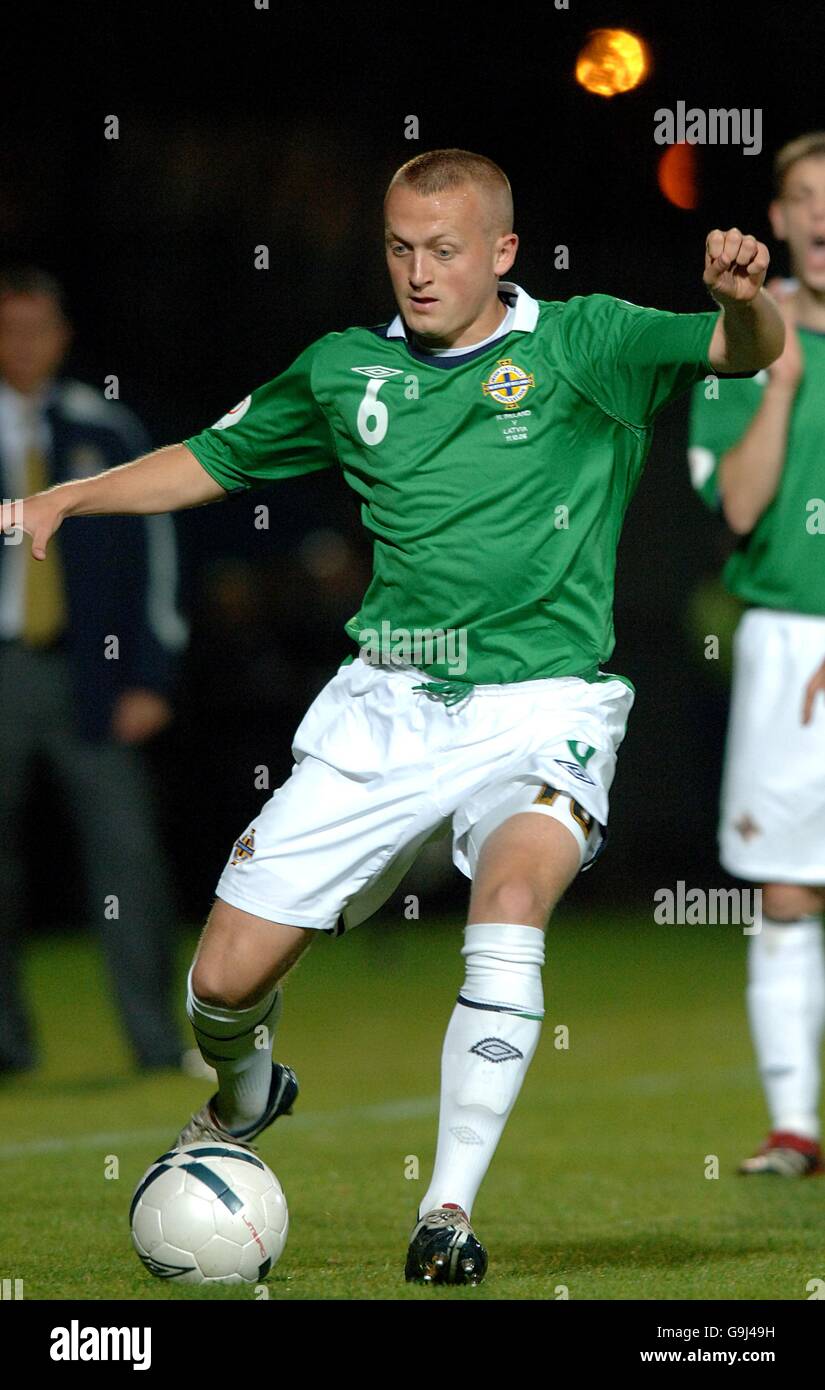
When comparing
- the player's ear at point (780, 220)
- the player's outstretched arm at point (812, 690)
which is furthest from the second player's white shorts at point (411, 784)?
the player's ear at point (780, 220)

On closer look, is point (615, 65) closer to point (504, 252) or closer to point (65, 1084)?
point (504, 252)

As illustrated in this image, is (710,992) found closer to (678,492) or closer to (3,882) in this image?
(3,882)

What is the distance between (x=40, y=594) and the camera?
26.9ft

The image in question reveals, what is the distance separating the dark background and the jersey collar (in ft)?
29.9

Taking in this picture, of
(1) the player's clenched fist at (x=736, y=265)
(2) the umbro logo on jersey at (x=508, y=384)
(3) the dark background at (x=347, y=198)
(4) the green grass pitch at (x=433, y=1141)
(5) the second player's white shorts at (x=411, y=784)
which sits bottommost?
(4) the green grass pitch at (x=433, y=1141)

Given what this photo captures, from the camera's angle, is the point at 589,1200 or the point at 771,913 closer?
the point at 589,1200

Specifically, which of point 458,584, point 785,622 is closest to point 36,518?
point 458,584

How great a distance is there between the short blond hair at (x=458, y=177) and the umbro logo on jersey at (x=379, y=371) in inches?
14.8

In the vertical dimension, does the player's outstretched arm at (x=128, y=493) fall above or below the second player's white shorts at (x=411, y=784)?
above

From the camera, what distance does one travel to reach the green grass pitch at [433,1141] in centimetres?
446

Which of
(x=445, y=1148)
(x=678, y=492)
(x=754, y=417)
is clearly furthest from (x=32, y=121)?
(x=445, y=1148)

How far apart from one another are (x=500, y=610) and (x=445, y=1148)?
1.15 metres

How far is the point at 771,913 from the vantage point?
626cm

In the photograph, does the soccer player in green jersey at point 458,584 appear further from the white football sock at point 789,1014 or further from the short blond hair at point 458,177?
the white football sock at point 789,1014
